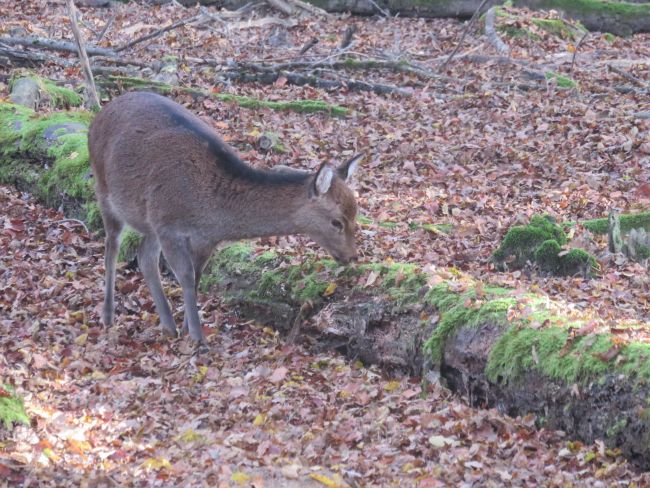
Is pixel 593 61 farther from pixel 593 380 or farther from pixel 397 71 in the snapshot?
pixel 593 380

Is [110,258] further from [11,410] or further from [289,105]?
[289,105]

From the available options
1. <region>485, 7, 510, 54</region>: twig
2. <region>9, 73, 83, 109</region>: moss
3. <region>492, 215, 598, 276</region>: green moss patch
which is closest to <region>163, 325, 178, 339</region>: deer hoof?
<region>492, 215, 598, 276</region>: green moss patch

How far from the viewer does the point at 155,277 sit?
8.93 m

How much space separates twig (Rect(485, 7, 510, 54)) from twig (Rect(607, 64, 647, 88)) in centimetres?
234

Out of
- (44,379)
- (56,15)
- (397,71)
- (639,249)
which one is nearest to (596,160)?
(639,249)

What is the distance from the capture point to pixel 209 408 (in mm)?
6891

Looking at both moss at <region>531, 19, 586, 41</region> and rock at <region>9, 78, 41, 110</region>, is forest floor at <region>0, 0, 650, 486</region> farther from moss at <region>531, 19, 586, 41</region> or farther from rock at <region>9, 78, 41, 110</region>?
moss at <region>531, 19, 586, 41</region>

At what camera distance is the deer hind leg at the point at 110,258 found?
8883 mm

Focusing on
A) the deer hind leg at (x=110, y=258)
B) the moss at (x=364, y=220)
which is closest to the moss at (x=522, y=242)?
the moss at (x=364, y=220)

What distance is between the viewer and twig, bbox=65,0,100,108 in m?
13.4

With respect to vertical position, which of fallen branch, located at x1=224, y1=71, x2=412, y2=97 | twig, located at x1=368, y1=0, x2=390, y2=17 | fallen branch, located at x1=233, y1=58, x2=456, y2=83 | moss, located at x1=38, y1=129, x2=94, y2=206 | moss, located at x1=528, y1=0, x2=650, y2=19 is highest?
moss, located at x1=528, y1=0, x2=650, y2=19

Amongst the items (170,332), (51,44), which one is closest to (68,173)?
(170,332)

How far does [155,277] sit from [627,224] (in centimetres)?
490

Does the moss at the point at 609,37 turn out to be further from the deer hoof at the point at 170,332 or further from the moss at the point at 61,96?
the deer hoof at the point at 170,332
